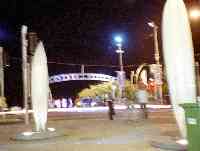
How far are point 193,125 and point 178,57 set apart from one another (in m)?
2.85

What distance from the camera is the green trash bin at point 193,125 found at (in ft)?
34.7

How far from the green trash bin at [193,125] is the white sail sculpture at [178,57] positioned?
6.80 feet

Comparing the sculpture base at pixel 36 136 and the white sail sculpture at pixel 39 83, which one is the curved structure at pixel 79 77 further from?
the sculpture base at pixel 36 136

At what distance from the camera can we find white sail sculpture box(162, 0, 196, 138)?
12.9 metres

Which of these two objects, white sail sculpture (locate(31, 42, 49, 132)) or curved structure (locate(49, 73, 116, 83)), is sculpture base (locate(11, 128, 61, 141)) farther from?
curved structure (locate(49, 73, 116, 83))

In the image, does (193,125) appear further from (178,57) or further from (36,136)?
(36,136)

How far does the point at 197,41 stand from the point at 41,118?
40.7 m

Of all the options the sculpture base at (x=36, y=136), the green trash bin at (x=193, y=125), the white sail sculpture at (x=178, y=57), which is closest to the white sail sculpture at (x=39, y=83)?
the sculpture base at (x=36, y=136)

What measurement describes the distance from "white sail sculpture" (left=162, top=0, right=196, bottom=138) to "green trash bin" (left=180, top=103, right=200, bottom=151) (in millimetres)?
2072

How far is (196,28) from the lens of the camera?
5397 centimetres

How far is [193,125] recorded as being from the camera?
10.7 metres

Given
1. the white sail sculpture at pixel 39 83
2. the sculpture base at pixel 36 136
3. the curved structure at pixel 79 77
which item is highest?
the curved structure at pixel 79 77

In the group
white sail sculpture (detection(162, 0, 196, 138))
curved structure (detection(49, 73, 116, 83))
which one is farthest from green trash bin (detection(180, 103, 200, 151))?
curved structure (detection(49, 73, 116, 83))

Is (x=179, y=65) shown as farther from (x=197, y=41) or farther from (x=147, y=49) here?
(x=147, y=49)
